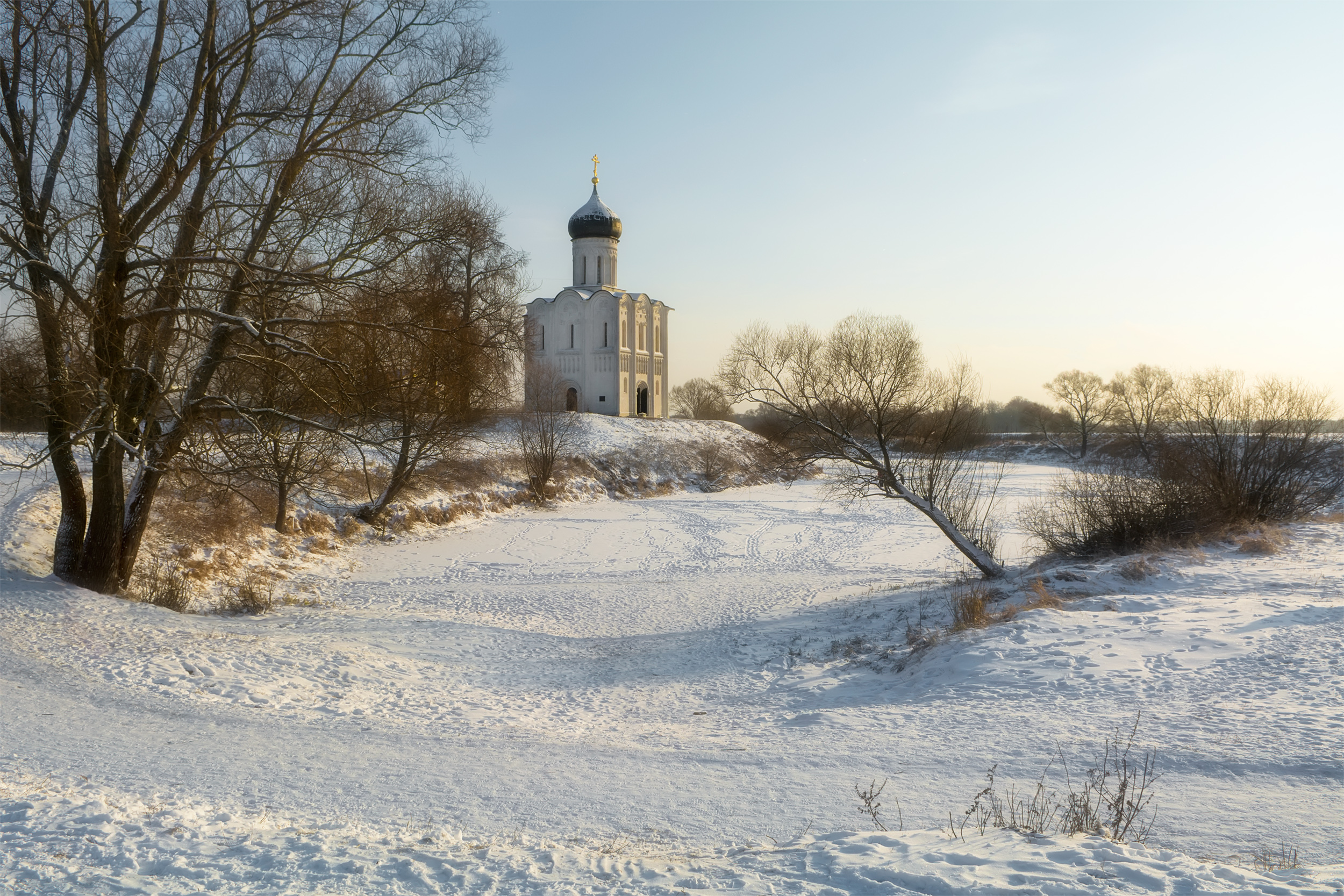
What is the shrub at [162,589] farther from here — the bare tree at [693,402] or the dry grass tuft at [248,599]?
the bare tree at [693,402]

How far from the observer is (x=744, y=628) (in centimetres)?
1217

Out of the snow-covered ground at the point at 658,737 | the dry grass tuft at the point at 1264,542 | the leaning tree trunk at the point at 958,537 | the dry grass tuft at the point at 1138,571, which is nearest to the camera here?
the snow-covered ground at the point at 658,737

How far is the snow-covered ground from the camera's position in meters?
3.91

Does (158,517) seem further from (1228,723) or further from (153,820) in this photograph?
(1228,723)

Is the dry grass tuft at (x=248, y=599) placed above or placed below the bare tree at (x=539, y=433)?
below

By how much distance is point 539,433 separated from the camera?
101ft

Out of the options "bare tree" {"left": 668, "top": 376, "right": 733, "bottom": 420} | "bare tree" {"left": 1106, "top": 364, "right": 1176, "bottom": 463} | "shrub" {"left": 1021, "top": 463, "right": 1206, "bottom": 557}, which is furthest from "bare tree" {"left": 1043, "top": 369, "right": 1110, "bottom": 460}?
"shrub" {"left": 1021, "top": 463, "right": 1206, "bottom": 557}

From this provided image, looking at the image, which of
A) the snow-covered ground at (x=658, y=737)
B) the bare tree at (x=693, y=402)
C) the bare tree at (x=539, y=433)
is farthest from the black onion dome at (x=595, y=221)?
the snow-covered ground at (x=658, y=737)

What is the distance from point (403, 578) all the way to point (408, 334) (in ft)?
27.1

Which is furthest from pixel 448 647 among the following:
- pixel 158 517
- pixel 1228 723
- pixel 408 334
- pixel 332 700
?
pixel 158 517

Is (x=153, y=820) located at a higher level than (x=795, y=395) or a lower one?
lower

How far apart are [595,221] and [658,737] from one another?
46.9 m

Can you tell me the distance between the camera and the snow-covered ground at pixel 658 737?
3.91m

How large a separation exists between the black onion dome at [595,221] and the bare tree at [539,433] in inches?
629
